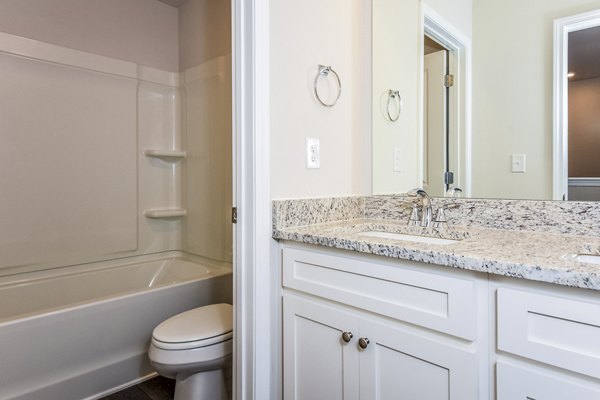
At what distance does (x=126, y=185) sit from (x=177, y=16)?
4.43 feet

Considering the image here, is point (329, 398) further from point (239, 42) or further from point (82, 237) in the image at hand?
point (82, 237)

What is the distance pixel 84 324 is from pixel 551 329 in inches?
71.5

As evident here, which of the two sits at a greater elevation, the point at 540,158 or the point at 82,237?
the point at 540,158

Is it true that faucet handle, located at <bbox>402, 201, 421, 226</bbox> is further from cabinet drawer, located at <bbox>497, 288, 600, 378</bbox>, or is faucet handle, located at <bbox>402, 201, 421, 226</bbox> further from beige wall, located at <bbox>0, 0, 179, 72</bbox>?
beige wall, located at <bbox>0, 0, 179, 72</bbox>

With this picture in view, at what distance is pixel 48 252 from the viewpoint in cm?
219

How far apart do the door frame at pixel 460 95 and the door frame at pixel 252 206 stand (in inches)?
30.4

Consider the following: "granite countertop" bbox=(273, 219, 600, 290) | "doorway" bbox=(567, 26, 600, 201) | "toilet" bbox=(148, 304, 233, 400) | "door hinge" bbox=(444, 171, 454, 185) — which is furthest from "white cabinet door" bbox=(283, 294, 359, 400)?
"doorway" bbox=(567, 26, 600, 201)

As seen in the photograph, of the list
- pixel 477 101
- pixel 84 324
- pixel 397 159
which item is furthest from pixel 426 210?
pixel 84 324

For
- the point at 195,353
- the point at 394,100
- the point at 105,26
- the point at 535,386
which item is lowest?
the point at 195,353

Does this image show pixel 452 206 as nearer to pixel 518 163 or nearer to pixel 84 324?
pixel 518 163

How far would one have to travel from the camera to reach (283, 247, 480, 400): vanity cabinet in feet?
2.86

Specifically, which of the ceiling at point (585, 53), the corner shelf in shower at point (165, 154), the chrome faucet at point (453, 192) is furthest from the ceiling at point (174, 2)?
the ceiling at point (585, 53)

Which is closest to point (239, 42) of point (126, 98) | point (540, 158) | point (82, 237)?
point (540, 158)

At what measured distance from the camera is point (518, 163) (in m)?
1.30
